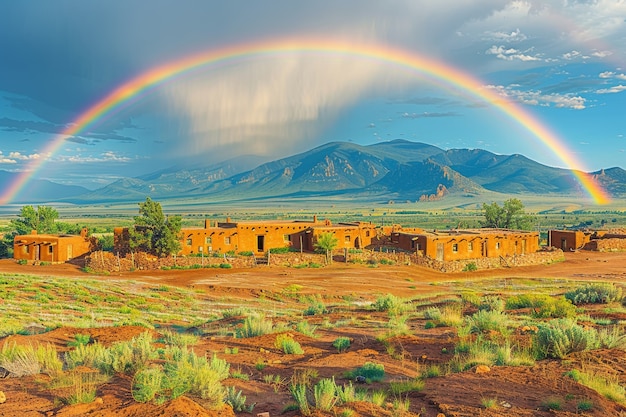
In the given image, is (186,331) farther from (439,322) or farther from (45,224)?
(45,224)

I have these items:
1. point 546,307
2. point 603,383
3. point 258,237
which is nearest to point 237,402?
point 603,383

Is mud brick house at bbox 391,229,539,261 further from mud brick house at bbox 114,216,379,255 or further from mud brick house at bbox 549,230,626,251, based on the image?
mud brick house at bbox 549,230,626,251

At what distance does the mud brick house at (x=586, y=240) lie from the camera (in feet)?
192

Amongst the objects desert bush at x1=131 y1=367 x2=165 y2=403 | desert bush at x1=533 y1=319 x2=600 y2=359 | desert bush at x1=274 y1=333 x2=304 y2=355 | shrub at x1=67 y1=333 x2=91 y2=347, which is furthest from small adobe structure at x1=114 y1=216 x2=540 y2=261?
desert bush at x1=131 y1=367 x2=165 y2=403

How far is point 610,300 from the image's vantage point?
60.8 ft

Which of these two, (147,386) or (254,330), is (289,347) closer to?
(254,330)

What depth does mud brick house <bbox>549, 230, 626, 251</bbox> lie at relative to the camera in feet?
192

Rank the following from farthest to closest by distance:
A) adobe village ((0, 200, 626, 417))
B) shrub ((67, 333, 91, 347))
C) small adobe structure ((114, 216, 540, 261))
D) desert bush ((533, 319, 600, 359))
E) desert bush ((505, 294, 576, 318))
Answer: small adobe structure ((114, 216, 540, 261))
desert bush ((505, 294, 576, 318))
shrub ((67, 333, 91, 347))
desert bush ((533, 319, 600, 359))
adobe village ((0, 200, 626, 417))

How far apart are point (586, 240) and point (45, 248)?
188 feet

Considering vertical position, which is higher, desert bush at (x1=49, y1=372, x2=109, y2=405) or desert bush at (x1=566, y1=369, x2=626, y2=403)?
desert bush at (x1=49, y1=372, x2=109, y2=405)

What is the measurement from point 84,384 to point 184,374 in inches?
60.1

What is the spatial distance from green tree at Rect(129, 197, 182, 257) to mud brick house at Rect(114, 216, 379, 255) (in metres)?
1.46

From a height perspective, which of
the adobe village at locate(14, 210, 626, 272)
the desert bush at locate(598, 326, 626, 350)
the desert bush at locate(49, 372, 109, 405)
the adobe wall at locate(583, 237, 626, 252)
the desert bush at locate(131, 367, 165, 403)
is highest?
the desert bush at locate(131, 367, 165, 403)

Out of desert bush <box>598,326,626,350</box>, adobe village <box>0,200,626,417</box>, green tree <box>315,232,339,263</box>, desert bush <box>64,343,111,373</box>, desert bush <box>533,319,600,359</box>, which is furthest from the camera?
green tree <box>315,232,339,263</box>
